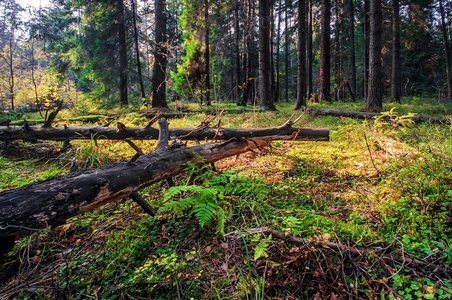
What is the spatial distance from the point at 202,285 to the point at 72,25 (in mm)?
23393

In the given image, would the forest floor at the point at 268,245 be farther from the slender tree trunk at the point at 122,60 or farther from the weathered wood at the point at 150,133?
the slender tree trunk at the point at 122,60

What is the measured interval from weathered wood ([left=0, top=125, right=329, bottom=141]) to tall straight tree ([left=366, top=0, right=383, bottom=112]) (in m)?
5.12

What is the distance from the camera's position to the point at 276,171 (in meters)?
3.81

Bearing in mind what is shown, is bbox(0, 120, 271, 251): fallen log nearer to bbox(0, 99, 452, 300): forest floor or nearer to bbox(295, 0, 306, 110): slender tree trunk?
bbox(0, 99, 452, 300): forest floor

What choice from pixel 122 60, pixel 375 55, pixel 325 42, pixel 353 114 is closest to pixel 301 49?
pixel 325 42

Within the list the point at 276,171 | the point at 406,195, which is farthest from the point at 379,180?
the point at 276,171

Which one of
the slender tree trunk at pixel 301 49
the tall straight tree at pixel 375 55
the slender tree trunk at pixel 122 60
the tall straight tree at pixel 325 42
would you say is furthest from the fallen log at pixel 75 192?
the slender tree trunk at pixel 122 60

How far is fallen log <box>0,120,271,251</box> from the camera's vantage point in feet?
5.36

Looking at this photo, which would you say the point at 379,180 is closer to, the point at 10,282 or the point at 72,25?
the point at 10,282

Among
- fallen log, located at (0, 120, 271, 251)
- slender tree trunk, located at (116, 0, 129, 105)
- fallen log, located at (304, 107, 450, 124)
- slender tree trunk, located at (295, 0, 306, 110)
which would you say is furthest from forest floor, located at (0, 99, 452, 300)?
slender tree trunk, located at (116, 0, 129, 105)

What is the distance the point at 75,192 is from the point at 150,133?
136 inches

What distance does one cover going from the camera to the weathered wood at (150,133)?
4.71 m

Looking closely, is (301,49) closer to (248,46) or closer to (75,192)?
(248,46)

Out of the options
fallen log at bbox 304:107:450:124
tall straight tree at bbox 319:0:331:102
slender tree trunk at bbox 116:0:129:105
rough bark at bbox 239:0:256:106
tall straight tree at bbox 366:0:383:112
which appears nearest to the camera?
fallen log at bbox 304:107:450:124
